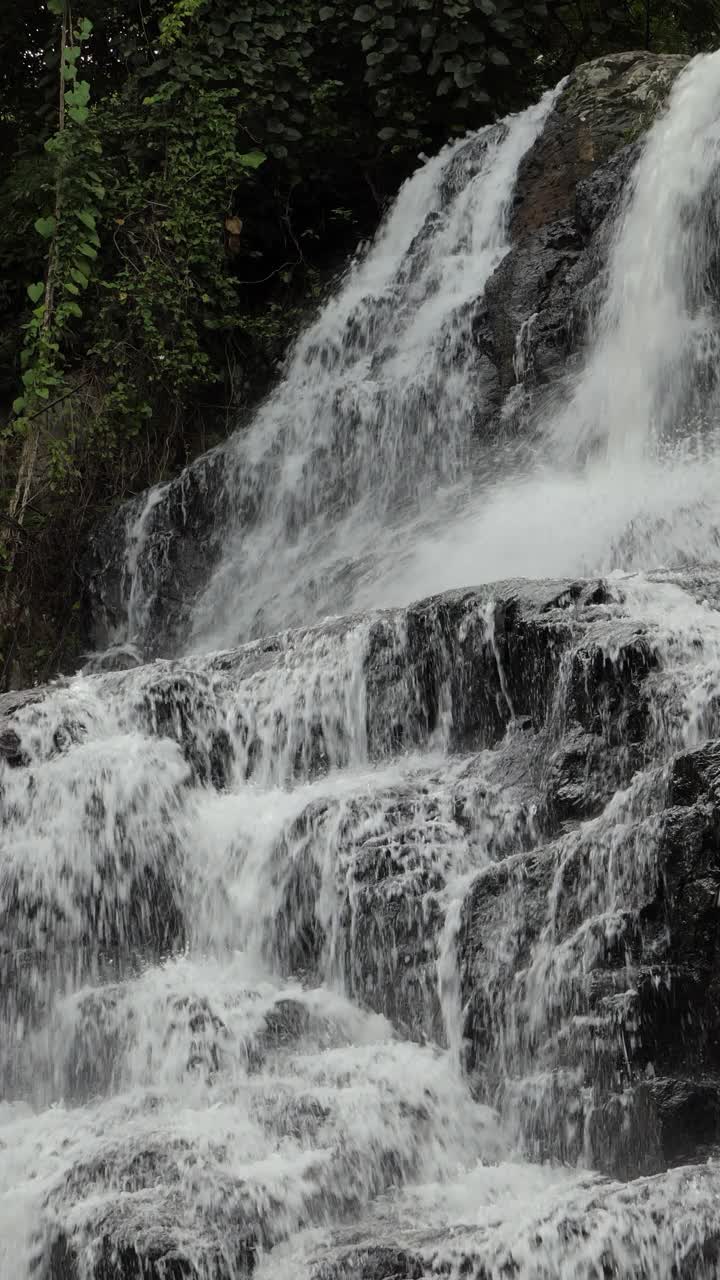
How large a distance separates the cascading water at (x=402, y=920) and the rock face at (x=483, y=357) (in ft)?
3.34

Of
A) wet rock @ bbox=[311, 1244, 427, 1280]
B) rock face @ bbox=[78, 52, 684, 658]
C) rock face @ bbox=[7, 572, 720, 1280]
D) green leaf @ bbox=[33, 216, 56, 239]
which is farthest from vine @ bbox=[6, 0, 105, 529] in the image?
wet rock @ bbox=[311, 1244, 427, 1280]

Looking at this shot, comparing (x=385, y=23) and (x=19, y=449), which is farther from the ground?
(x=385, y=23)

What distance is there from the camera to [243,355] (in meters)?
10.8

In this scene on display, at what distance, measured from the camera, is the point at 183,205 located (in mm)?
10375

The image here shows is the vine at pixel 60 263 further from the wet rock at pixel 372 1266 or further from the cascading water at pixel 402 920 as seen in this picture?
the wet rock at pixel 372 1266

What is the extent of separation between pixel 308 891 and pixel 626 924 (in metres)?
1.44

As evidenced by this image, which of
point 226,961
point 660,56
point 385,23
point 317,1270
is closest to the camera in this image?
point 317,1270

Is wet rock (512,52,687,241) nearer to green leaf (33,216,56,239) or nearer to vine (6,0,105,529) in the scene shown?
vine (6,0,105,529)

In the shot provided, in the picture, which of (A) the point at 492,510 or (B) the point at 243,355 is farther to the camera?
(B) the point at 243,355

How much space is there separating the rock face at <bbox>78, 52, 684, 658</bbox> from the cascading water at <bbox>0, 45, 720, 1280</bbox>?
3.34 feet

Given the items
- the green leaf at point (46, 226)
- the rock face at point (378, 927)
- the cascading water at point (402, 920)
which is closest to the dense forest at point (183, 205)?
the green leaf at point (46, 226)

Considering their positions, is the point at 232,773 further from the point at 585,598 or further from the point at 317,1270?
the point at 317,1270

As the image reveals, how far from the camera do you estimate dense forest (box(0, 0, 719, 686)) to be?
9.89 meters

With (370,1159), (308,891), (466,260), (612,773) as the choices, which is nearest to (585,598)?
(612,773)
